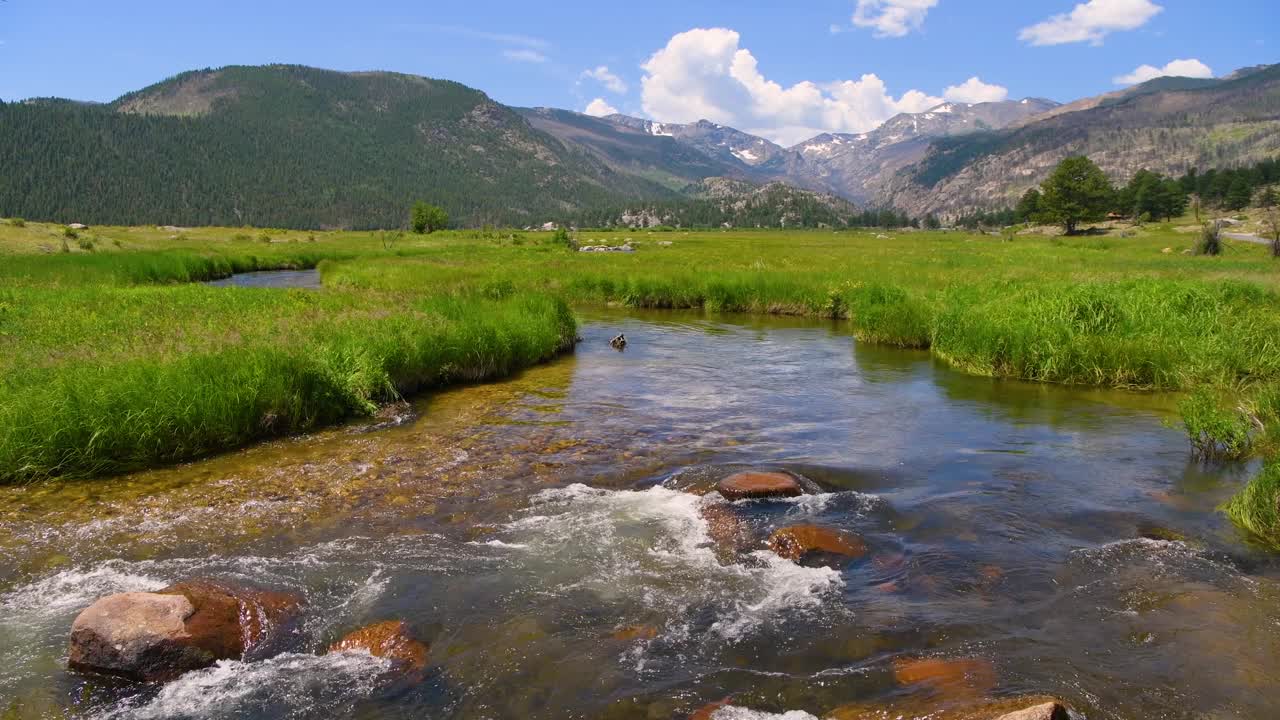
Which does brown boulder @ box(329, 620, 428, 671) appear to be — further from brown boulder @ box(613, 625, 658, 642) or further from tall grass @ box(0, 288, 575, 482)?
tall grass @ box(0, 288, 575, 482)

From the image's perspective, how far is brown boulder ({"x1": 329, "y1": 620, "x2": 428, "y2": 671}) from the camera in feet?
24.3

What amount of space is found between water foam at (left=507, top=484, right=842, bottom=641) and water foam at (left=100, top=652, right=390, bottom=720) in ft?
8.28

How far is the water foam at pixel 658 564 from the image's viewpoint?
849 centimetres

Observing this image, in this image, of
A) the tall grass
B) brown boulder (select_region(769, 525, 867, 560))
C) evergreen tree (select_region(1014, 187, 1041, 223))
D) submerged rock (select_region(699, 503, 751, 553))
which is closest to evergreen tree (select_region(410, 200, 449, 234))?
→ evergreen tree (select_region(1014, 187, 1041, 223))

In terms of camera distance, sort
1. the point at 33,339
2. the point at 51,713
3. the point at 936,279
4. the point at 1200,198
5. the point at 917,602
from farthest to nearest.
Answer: the point at 1200,198 < the point at 936,279 < the point at 33,339 < the point at 917,602 < the point at 51,713

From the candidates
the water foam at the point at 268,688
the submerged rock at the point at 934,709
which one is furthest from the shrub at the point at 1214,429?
the water foam at the point at 268,688

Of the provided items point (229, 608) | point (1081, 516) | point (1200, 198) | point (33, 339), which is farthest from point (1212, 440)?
point (1200, 198)

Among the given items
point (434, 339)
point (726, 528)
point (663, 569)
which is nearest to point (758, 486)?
point (726, 528)

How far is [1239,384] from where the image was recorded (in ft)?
62.2

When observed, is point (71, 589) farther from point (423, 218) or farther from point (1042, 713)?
point (423, 218)

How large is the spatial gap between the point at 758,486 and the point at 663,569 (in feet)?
10.3

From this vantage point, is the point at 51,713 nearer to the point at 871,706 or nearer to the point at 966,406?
the point at 871,706

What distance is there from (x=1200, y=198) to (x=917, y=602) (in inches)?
5826

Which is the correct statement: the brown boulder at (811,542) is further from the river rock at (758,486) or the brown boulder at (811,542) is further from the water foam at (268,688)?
the water foam at (268,688)
